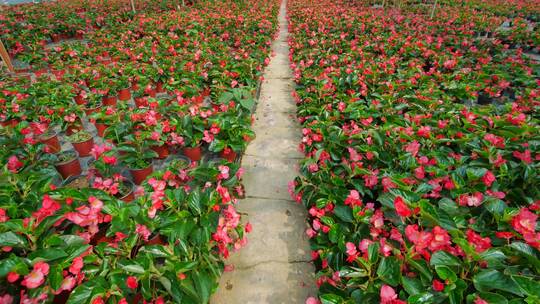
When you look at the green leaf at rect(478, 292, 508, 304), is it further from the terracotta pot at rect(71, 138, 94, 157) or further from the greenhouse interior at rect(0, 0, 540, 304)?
the terracotta pot at rect(71, 138, 94, 157)

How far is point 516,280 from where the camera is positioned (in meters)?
1.24

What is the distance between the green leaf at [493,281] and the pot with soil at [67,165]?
338 centimetres

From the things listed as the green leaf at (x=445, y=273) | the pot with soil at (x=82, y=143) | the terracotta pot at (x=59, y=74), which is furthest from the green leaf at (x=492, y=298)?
the terracotta pot at (x=59, y=74)

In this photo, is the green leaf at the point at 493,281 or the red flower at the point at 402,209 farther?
the red flower at the point at 402,209

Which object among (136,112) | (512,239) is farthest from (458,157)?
(136,112)

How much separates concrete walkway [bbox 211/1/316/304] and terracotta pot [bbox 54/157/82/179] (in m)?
→ 1.74

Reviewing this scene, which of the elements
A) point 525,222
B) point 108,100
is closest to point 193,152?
point 108,100

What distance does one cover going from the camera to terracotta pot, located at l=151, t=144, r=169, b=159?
9.70ft

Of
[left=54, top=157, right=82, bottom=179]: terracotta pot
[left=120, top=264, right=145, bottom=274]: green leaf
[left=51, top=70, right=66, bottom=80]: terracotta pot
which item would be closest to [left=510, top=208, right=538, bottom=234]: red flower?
[left=120, top=264, right=145, bottom=274]: green leaf

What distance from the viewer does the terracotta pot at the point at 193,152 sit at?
2912mm

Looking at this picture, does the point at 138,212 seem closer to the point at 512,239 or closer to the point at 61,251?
the point at 61,251

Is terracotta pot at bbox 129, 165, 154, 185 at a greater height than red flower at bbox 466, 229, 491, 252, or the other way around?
red flower at bbox 466, 229, 491, 252

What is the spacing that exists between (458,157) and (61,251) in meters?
2.79

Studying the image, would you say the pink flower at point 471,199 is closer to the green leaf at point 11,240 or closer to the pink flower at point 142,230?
the pink flower at point 142,230
